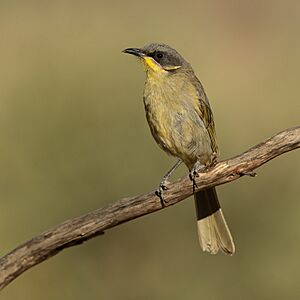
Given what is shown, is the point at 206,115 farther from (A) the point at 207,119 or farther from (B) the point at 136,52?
(B) the point at 136,52

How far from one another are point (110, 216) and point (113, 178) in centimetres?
249

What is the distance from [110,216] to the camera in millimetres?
5074

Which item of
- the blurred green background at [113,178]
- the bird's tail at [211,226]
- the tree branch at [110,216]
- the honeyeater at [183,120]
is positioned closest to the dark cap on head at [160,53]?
the honeyeater at [183,120]

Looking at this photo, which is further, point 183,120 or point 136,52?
point 136,52

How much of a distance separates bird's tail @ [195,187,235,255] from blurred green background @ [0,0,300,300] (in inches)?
41.6

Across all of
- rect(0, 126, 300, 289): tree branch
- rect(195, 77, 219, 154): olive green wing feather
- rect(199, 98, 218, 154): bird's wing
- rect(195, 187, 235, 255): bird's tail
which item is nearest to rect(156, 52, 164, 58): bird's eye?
rect(195, 77, 219, 154): olive green wing feather

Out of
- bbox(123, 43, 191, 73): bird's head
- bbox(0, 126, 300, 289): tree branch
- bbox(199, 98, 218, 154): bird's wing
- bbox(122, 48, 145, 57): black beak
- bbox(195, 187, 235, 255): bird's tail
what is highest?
bbox(122, 48, 145, 57): black beak

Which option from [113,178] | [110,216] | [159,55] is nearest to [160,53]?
[159,55]

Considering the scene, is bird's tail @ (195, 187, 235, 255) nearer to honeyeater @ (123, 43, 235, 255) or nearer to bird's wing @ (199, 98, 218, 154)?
honeyeater @ (123, 43, 235, 255)

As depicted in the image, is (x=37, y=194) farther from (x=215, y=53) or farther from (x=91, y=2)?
(x=91, y=2)

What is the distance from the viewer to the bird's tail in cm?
608

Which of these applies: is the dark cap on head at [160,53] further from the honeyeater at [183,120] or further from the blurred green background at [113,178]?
the blurred green background at [113,178]

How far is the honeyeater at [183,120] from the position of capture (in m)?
5.96

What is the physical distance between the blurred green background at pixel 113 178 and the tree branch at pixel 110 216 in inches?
82.0
